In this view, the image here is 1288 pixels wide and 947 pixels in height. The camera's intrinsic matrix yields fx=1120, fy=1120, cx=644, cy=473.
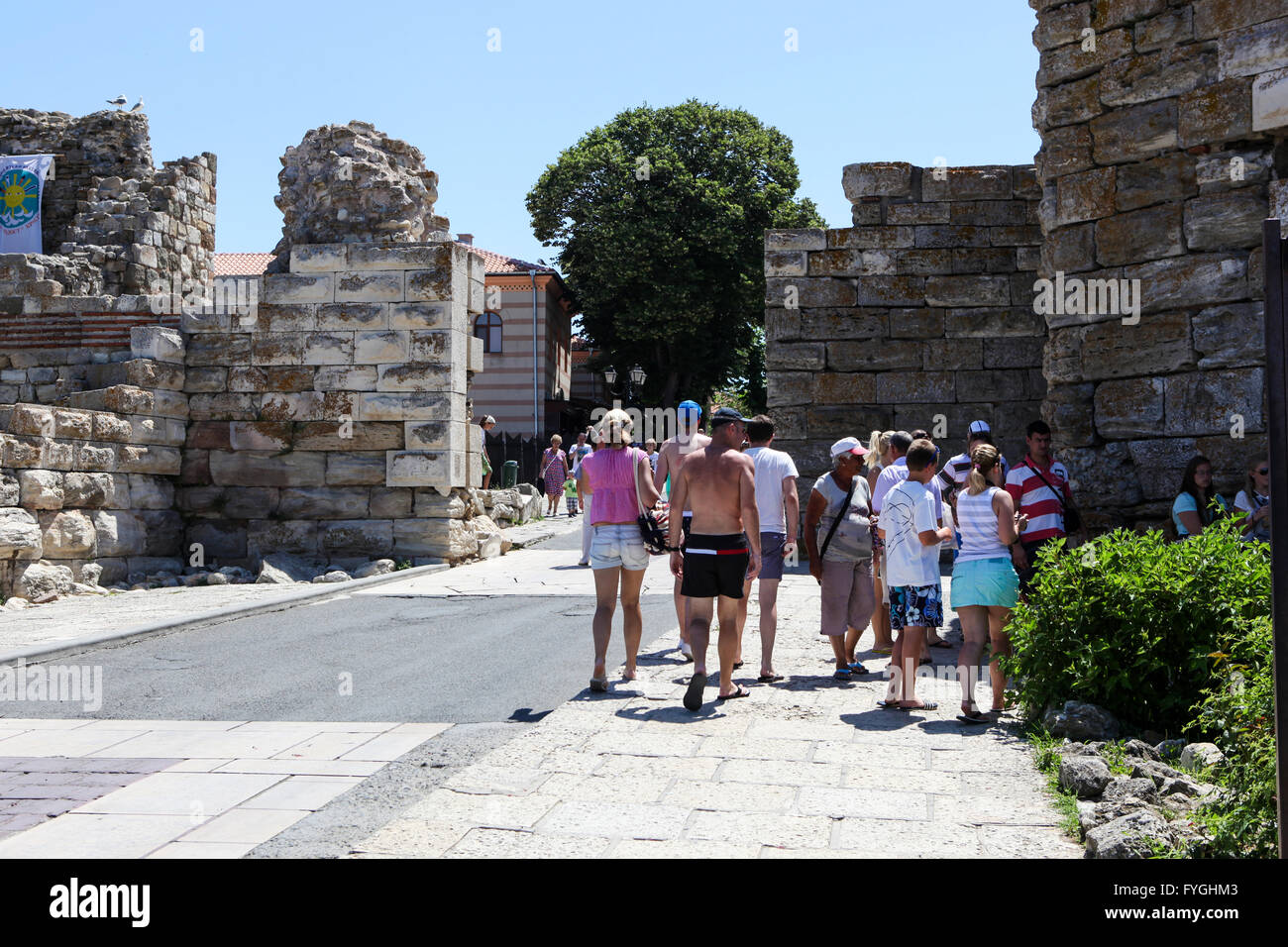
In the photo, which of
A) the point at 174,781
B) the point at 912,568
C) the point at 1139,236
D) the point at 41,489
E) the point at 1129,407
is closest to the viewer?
the point at 174,781

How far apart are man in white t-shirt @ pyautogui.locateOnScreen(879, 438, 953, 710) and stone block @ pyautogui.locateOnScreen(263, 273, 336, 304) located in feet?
31.5

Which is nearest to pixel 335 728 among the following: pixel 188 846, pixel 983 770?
pixel 188 846

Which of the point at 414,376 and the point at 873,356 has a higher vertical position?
the point at 873,356

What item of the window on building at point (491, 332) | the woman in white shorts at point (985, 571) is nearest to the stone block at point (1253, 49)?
the woman in white shorts at point (985, 571)

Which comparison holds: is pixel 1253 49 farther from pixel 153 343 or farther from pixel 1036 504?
pixel 153 343

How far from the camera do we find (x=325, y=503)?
1412cm

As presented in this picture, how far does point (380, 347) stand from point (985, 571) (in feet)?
31.5

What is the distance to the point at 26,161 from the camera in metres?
17.5

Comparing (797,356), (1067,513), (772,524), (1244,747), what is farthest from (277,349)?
(1244,747)

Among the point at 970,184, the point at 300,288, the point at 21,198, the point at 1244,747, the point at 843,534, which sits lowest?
the point at 1244,747

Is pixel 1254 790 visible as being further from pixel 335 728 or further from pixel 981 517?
pixel 335 728

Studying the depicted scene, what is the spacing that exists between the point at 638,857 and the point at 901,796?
138cm

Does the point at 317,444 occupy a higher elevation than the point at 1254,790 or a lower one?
higher

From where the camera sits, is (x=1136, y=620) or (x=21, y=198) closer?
(x=1136, y=620)
